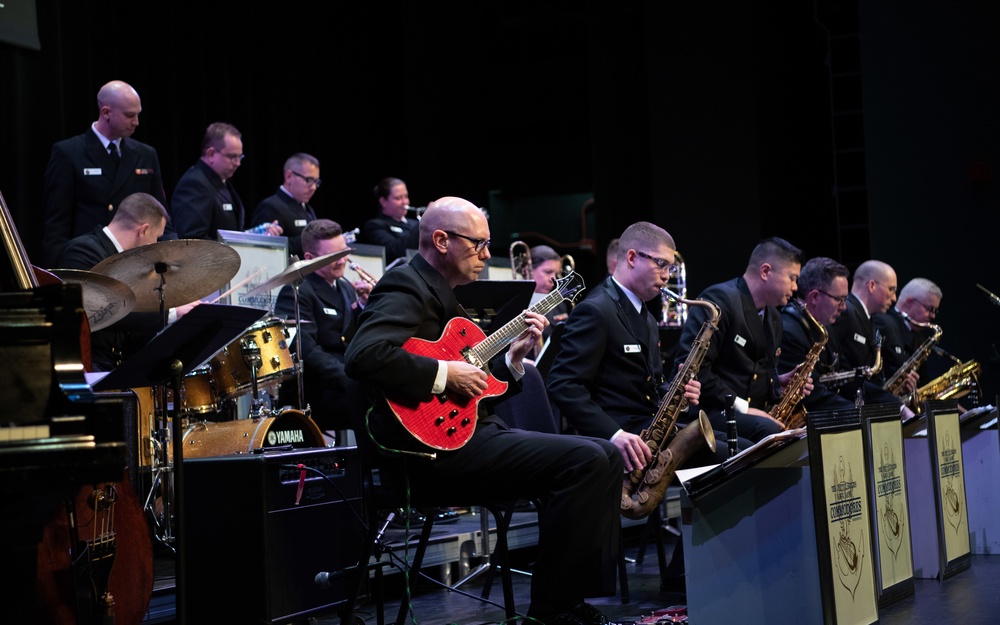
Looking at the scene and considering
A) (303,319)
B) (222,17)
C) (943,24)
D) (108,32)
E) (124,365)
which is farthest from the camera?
(943,24)

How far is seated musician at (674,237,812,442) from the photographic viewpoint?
5.60 metres

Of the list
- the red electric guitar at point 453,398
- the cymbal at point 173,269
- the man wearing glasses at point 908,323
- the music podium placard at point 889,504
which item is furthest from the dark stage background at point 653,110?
the music podium placard at point 889,504

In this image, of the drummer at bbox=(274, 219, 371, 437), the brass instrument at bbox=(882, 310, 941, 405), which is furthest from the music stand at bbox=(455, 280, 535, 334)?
the brass instrument at bbox=(882, 310, 941, 405)

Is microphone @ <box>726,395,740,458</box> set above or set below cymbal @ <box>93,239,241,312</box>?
below

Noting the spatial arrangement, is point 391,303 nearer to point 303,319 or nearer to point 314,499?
point 314,499

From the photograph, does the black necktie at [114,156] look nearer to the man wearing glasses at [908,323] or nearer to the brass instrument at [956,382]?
the man wearing glasses at [908,323]

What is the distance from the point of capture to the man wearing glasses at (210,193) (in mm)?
6984

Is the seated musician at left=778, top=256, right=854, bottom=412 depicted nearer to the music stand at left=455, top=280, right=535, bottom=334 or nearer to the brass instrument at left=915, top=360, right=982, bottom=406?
the brass instrument at left=915, top=360, right=982, bottom=406

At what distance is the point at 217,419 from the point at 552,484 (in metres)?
2.99

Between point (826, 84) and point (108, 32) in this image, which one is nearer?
point (108, 32)

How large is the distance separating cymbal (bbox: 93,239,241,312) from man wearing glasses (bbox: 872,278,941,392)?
5618mm

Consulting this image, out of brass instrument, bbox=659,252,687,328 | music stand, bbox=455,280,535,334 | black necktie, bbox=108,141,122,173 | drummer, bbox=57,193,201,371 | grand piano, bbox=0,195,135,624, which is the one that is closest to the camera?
grand piano, bbox=0,195,135,624

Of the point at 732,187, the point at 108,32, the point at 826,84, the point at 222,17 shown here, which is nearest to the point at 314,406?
the point at 108,32

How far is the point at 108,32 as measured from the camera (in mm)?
7820
